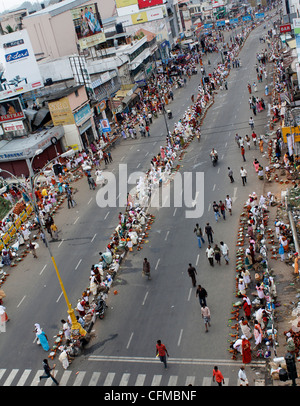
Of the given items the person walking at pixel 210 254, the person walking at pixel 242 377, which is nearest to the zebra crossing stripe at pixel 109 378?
the person walking at pixel 242 377

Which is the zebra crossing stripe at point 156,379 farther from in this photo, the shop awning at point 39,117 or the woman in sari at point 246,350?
the shop awning at point 39,117

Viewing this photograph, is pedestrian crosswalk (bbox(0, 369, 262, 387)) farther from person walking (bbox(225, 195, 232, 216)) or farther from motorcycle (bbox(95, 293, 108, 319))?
person walking (bbox(225, 195, 232, 216))

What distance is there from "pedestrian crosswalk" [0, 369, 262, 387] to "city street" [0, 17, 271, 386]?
38mm

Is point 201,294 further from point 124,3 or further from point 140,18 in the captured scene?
point 124,3

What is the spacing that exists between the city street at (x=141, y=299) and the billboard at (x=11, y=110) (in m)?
14.3

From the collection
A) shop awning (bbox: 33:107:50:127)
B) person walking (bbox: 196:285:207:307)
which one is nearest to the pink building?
shop awning (bbox: 33:107:50:127)

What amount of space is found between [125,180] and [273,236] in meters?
16.1

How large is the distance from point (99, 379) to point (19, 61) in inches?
1574

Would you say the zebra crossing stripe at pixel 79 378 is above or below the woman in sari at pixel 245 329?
below

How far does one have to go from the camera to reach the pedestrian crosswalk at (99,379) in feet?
54.7

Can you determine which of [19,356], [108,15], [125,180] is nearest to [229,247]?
[19,356]

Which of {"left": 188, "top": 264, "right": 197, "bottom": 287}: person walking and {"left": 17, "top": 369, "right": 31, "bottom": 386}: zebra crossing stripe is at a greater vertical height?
{"left": 188, "top": 264, "right": 197, "bottom": 287}: person walking

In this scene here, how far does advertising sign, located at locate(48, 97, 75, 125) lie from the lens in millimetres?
48188

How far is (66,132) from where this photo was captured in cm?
4888
